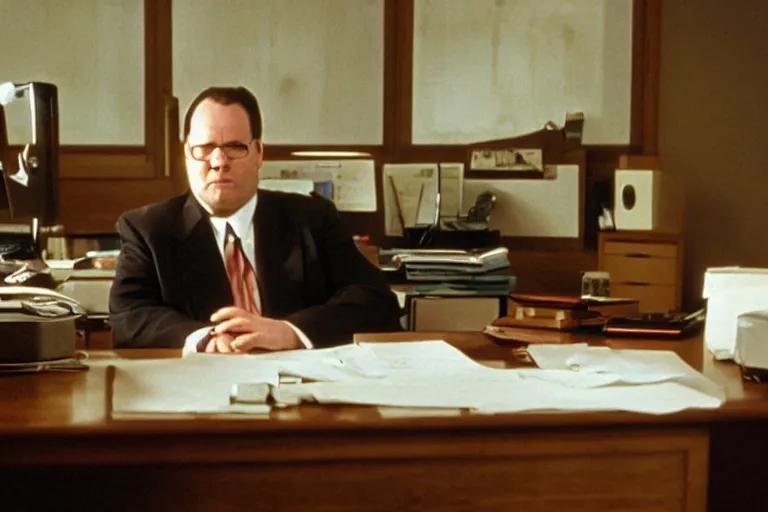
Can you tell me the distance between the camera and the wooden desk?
113 cm

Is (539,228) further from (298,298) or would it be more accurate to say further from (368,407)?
(368,407)

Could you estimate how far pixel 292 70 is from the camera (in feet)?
12.4

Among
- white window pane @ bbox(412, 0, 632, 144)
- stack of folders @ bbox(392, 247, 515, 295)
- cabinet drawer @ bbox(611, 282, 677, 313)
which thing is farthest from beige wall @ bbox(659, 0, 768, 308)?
stack of folders @ bbox(392, 247, 515, 295)

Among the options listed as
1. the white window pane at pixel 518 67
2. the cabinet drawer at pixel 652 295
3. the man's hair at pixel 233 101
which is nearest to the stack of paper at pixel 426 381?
the man's hair at pixel 233 101

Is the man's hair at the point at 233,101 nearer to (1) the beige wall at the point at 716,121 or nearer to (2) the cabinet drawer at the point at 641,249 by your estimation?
(2) the cabinet drawer at the point at 641,249

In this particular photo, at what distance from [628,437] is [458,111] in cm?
272

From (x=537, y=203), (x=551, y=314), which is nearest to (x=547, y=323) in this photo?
(x=551, y=314)

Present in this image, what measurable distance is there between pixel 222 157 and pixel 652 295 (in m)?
1.86

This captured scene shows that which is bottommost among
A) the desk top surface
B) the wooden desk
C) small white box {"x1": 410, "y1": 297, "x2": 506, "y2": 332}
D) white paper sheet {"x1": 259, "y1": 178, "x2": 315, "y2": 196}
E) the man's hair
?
small white box {"x1": 410, "y1": 297, "x2": 506, "y2": 332}

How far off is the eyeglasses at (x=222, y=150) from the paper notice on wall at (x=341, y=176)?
1.40 m

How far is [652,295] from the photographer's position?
352 centimetres

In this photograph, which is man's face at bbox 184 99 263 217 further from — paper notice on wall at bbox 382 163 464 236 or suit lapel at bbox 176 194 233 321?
paper notice on wall at bbox 382 163 464 236

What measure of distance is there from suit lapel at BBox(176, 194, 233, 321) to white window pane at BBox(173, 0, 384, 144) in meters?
1.61

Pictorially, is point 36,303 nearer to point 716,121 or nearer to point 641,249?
point 641,249
